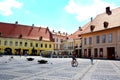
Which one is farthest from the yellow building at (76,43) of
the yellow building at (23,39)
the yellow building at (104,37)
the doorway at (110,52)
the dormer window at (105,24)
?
the dormer window at (105,24)

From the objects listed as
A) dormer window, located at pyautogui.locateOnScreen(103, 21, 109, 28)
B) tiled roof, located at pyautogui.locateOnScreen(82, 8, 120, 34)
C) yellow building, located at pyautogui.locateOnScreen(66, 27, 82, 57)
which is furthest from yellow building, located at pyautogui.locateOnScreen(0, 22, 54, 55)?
dormer window, located at pyautogui.locateOnScreen(103, 21, 109, 28)

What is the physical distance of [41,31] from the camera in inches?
3457

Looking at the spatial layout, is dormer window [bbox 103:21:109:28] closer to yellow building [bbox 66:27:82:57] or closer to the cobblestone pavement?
yellow building [bbox 66:27:82:57]

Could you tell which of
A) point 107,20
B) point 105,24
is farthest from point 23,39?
point 105,24

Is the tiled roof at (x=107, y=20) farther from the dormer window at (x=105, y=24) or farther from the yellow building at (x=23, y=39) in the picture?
the yellow building at (x=23, y=39)

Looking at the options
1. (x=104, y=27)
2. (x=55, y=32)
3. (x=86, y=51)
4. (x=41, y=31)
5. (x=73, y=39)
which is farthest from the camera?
(x=55, y=32)

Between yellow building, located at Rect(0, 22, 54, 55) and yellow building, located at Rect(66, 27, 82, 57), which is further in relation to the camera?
yellow building, located at Rect(0, 22, 54, 55)

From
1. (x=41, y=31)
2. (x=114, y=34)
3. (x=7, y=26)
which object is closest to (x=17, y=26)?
(x=7, y=26)

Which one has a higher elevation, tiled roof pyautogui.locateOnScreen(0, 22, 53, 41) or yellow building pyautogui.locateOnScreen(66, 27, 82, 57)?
tiled roof pyautogui.locateOnScreen(0, 22, 53, 41)

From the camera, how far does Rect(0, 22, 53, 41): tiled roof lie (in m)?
79.0

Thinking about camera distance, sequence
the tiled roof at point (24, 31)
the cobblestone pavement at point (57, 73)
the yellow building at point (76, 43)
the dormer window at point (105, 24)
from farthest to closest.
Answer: the tiled roof at point (24, 31), the yellow building at point (76, 43), the dormer window at point (105, 24), the cobblestone pavement at point (57, 73)

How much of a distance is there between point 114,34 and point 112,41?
5.44 feet

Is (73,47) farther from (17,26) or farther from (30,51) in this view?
(17,26)

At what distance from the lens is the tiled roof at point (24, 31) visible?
259 ft
